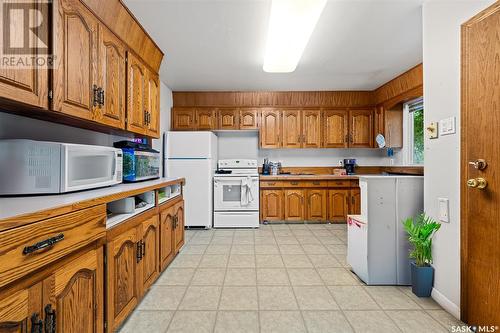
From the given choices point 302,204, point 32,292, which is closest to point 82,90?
point 32,292

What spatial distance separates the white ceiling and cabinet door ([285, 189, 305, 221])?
192 centimetres

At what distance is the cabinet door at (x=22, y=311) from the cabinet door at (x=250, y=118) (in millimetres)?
3786

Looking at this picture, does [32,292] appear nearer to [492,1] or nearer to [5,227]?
[5,227]

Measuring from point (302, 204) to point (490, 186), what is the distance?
2937 millimetres

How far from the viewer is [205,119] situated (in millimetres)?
4379

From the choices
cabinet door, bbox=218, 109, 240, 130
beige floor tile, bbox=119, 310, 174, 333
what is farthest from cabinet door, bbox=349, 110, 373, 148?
beige floor tile, bbox=119, 310, 174, 333

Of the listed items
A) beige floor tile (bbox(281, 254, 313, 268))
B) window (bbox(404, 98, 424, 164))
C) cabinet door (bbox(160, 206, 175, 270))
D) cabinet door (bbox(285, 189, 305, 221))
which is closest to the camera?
cabinet door (bbox(160, 206, 175, 270))

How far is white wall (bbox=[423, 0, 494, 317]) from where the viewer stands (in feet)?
5.35

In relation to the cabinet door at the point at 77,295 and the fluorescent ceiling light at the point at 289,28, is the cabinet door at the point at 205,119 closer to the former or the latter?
the fluorescent ceiling light at the point at 289,28

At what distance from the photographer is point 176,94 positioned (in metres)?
4.40

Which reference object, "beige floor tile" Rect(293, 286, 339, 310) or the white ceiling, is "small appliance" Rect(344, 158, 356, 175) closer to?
the white ceiling

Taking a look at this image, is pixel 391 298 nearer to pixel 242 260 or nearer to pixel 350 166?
pixel 242 260

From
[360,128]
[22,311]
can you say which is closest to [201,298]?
[22,311]

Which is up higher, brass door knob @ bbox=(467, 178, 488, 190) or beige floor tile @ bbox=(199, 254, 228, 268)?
brass door knob @ bbox=(467, 178, 488, 190)
